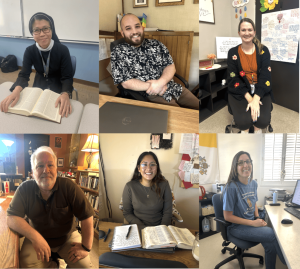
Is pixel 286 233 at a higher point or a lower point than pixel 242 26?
lower

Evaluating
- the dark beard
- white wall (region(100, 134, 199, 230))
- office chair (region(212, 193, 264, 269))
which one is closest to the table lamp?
white wall (region(100, 134, 199, 230))

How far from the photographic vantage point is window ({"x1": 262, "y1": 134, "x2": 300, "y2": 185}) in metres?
0.99

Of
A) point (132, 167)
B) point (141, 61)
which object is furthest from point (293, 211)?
point (141, 61)

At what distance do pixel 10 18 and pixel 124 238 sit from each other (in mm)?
1167

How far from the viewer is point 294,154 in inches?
39.9

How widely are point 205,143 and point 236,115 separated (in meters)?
0.24

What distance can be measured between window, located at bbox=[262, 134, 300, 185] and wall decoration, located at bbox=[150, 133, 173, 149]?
1.58 feet

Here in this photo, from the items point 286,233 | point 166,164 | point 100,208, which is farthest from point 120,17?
point 286,233

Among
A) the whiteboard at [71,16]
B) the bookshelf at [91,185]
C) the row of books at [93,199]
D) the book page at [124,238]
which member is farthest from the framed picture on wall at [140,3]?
the book page at [124,238]

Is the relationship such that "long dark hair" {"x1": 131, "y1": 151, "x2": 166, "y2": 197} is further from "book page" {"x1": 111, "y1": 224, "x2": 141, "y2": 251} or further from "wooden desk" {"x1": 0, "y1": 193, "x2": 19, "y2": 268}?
"wooden desk" {"x1": 0, "y1": 193, "x2": 19, "y2": 268}

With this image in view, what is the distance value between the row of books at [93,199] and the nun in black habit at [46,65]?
395 mm

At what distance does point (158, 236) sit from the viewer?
0.92m

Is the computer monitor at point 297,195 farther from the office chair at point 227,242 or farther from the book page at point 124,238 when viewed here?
the book page at point 124,238

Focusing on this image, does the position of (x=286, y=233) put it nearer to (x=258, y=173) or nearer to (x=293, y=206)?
(x=293, y=206)
